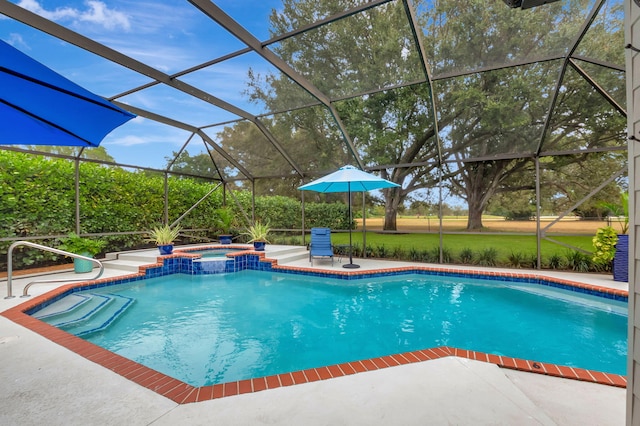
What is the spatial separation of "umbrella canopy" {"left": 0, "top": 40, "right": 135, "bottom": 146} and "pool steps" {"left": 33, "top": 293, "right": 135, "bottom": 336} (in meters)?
2.85

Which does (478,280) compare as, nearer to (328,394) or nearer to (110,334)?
(328,394)

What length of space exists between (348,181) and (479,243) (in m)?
4.75

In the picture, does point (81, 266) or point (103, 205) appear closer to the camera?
point (81, 266)

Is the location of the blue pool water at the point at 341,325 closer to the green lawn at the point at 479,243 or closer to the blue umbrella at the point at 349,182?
the green lawn at the point at 479,243

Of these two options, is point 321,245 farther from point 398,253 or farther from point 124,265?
point 124,265

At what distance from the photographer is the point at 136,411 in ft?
7.07

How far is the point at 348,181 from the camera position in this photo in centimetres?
740

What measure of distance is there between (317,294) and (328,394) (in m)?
4.12

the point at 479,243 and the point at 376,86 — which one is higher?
the point at 376,86

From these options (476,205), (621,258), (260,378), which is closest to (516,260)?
(476,205)

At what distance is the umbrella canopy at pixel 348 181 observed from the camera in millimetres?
7383

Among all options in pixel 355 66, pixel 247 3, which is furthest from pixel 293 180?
pixel 247 3

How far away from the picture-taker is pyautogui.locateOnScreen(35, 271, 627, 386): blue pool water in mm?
3581

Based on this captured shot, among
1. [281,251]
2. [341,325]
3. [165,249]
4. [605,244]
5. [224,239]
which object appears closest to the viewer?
Result: [341,325]
